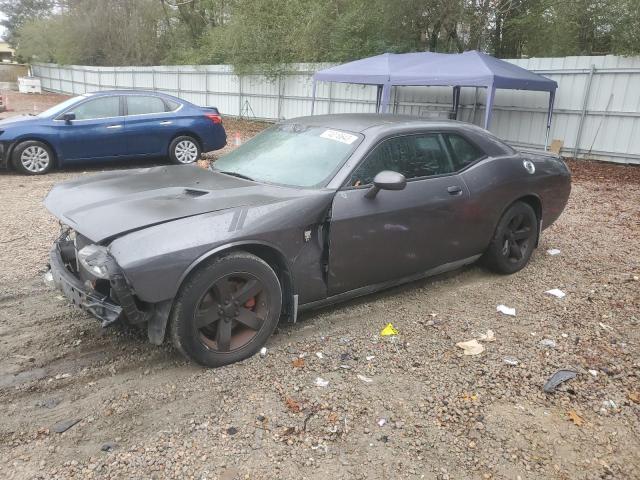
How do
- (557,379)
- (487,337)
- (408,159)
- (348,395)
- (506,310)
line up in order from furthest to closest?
(506,310), (408,159), (487,337), (557,379), (348,395)

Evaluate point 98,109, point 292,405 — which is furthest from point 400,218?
point 98,109

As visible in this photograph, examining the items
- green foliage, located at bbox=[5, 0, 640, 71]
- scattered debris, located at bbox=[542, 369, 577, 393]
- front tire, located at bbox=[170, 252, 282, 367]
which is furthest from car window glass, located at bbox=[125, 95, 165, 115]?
green foliage, located at bbox=[5, 0, 640, 71]

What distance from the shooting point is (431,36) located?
18891mm

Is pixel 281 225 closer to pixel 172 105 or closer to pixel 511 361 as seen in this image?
pixel 511 361

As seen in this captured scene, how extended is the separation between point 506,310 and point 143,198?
3015mm

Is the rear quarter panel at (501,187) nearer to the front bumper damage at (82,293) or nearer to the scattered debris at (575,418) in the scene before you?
the scattered debris at (575,418)

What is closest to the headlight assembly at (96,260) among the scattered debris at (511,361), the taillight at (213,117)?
the scattered debris at (511,361)

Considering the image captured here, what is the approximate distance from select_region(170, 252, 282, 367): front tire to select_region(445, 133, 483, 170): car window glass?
209 centimetres

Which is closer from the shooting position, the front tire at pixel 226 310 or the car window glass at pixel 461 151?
the front tire at pixel 226 310

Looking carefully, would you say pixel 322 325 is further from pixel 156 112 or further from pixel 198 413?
pixel 156 112

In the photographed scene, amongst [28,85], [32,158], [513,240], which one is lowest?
[28,85]

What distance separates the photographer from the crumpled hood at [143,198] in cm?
313

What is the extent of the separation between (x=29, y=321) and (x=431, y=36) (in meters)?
18.1

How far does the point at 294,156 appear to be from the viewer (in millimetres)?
4086
